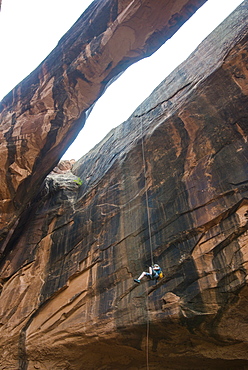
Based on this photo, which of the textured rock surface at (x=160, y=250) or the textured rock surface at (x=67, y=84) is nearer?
the textured rock surface at (x=160, y=250)

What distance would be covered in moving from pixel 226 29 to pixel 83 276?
1054 centimetres

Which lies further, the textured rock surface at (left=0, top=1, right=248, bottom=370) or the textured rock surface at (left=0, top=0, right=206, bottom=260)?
the textured rock surface at (left=0, top=0, right=206, bottom=260)

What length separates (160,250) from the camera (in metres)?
7.58

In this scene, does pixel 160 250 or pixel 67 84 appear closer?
pixel 160 250

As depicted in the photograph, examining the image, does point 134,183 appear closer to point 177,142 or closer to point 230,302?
point 177,142

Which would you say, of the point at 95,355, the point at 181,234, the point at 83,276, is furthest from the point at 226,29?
the point at 95,355

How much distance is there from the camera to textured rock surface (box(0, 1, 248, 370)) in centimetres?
655

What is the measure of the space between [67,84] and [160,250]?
6.94 meters

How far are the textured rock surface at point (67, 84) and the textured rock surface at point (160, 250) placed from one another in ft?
6.36

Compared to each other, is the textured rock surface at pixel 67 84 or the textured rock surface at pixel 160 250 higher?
the textured rock surface at pixel 67 84

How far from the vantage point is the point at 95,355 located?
802cm

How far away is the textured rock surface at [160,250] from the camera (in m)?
6.55

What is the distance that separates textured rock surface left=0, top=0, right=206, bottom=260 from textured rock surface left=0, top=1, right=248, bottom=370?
76.3 inches

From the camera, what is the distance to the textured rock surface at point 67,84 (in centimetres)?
915
